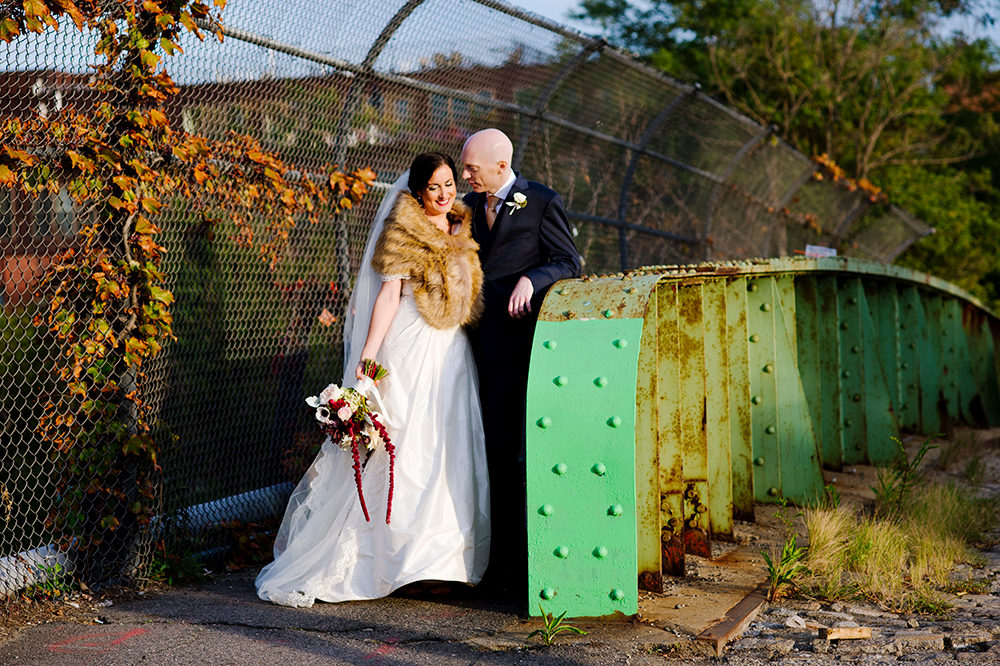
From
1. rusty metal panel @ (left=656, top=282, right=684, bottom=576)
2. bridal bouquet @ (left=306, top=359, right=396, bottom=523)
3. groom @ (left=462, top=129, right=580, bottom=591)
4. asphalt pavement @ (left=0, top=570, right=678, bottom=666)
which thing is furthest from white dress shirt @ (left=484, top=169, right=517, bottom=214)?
asphalt pavement @ (left=0, top=570, right=678, bottom=666)

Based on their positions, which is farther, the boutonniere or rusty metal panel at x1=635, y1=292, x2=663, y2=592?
the boutonniere

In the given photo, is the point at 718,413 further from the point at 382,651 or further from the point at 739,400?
the point at 382,651

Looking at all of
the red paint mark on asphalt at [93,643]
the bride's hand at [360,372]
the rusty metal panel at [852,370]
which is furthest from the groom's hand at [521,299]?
the rusty metal panel at [852,370]

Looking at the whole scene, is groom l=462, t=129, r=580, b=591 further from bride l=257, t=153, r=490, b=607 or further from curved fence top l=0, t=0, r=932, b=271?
curved fence top l=0, t=0, r=932, b=271

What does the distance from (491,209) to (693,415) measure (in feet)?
4.33

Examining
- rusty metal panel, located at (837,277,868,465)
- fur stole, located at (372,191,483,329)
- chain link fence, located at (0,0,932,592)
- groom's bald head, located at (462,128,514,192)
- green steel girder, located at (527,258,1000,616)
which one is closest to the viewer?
green steel girder, located at (527,258,1000,616)

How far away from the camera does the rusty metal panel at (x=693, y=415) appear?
4191 millimetres

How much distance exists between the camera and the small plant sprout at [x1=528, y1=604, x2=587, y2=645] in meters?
3.13

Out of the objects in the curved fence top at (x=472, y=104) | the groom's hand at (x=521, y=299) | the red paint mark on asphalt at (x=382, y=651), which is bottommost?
the red paint mark on asphalt at (x=382, y=651)

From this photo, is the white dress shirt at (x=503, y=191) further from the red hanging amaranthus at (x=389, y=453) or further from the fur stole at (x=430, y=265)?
the red hanging amaranthus at (x=389, y=453)

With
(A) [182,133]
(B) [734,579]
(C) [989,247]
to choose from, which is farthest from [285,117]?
(C) [989,247]

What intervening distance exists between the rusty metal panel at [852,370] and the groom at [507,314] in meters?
3.10

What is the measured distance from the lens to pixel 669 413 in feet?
13.6

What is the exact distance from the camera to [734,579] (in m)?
3.89
